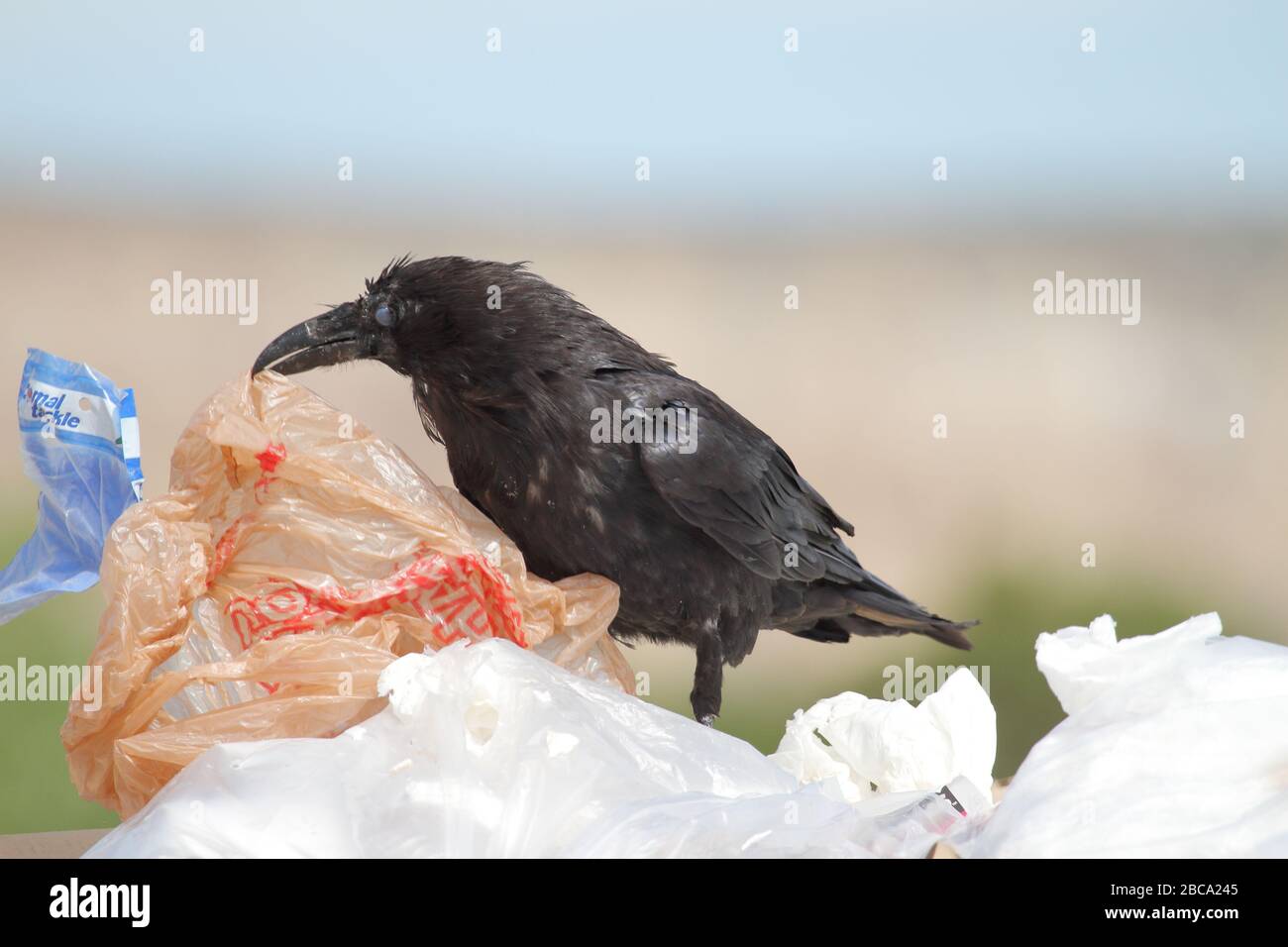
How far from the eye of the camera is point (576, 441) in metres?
1.77

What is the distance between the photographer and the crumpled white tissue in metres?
1.58

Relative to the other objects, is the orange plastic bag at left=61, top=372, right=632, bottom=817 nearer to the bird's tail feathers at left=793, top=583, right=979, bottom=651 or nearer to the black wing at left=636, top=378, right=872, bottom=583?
the black wing at left=636, top=378, right=872, bottom=583

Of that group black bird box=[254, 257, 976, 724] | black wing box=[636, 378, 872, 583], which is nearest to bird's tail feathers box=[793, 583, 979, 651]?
black wing box=[636, 378, 872, 583]

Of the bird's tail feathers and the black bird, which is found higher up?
the black bird

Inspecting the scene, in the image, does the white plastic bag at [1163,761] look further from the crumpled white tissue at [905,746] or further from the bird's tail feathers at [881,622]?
the bird's tail feathers at [881,622]

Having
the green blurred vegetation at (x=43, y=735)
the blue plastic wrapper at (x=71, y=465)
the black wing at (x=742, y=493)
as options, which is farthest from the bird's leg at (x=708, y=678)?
the green blurred vegetation at (x=43, y=735)

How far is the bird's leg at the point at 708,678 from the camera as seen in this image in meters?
1.91

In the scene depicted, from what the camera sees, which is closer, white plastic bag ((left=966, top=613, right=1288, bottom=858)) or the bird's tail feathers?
white plastic bag ((left=966, top=613, right=1288, bottom=858))

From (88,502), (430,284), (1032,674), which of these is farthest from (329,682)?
(1032,674)

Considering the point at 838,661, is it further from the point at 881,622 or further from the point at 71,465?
the point at 71,465

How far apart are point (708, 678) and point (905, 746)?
0.42 meters

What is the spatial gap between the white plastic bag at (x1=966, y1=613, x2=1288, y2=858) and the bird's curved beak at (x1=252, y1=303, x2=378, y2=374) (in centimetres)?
115
